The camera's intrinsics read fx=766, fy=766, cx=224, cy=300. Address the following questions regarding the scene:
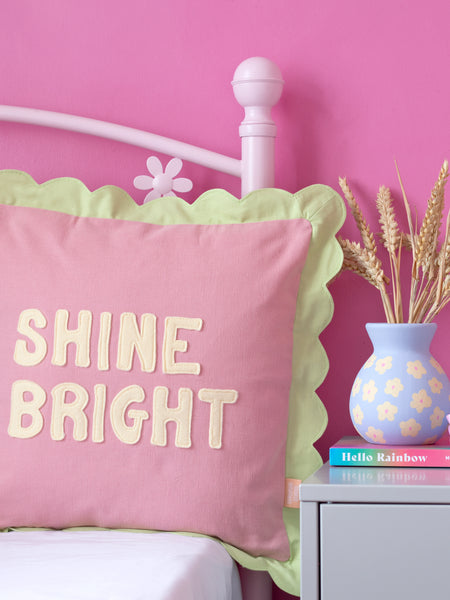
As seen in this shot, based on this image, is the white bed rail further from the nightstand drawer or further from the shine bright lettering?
the nightstand drawer

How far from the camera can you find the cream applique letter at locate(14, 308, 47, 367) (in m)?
1.24

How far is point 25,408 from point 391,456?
0.58 m

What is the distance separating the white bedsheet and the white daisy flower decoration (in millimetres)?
627

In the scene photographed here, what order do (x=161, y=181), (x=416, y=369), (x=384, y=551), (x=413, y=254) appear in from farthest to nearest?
(x=161, y=181) < (x=413, y=254) < (x=416, y=369) < (x=384, y=551)

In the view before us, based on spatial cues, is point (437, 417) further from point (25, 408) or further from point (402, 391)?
point (25, 408)

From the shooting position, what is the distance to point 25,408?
1.23 m

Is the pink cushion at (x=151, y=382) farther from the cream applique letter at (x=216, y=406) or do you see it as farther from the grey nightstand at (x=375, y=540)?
the grey nightstand at (x=375, y=540)

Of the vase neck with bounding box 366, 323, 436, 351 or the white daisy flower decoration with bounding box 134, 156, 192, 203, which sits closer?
the vase neck with bounding box 366, 323, 436, 351

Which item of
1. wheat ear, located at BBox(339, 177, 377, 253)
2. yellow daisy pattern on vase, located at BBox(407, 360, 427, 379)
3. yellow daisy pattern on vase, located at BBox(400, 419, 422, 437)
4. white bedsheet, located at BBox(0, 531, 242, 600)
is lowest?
white bedsheet, located at BBox(0, 531, 242, 600)

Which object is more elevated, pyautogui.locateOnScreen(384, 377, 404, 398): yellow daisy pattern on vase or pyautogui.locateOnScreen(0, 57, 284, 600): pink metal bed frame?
pyautogui.locateOnScreen(0, 57, 284, 600): pink metal bed frame

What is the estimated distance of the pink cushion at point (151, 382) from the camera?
1.20m

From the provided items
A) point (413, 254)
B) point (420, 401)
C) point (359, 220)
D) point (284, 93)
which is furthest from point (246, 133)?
point (420, 401)

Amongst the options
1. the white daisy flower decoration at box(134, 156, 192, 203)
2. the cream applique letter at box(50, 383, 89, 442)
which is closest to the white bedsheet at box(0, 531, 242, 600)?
the cream applique letter at box(50, 383, 89, 442)

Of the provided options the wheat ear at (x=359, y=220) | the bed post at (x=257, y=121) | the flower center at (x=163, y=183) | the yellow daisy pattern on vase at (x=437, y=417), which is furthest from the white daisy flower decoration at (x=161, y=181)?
the yellow daisy pattern on vase at (x=437, y=417)
